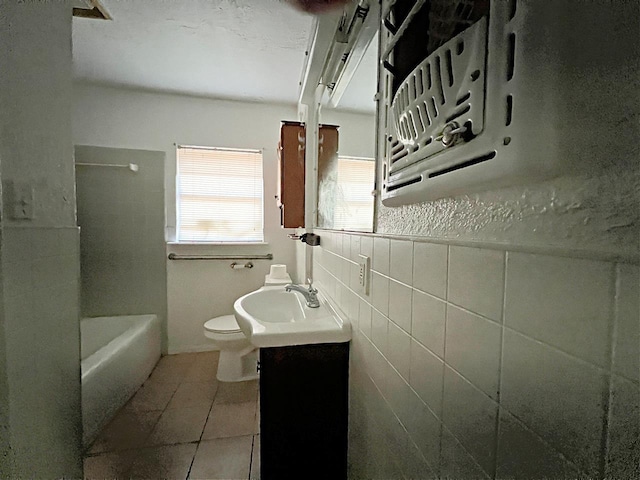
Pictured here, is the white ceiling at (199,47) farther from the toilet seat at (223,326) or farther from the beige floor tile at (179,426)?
the beige floor tile at (179,426)

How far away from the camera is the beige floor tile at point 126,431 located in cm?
155

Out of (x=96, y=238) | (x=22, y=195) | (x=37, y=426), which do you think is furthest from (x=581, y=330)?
(x=96, y=238)

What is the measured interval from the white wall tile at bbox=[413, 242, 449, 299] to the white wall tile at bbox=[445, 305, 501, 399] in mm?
52

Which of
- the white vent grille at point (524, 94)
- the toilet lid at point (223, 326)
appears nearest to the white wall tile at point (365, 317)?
the white vent grille at point (524, 94)

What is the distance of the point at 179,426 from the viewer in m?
1.70

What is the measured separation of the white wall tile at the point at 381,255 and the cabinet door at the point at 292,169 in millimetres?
1176

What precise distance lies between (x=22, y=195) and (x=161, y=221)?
172cm

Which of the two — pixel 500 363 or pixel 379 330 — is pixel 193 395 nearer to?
pixel 379 330

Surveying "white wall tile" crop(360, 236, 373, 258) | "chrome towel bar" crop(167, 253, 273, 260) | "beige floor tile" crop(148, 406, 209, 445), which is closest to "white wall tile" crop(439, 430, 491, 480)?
"white wall tile" crop(360, 236, 373, 258)

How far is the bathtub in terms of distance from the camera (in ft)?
5.28

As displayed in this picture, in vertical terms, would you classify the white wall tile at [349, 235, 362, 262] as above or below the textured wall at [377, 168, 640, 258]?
below

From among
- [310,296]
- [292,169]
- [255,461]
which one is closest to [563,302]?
[310,296]

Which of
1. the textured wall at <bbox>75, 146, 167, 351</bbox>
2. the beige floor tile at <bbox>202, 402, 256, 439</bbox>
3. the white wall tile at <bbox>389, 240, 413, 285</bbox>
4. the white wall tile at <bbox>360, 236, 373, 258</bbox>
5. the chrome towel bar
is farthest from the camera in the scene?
the chrome towel bar

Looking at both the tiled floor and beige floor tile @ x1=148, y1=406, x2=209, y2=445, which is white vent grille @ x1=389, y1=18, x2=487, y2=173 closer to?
the tiled floor
